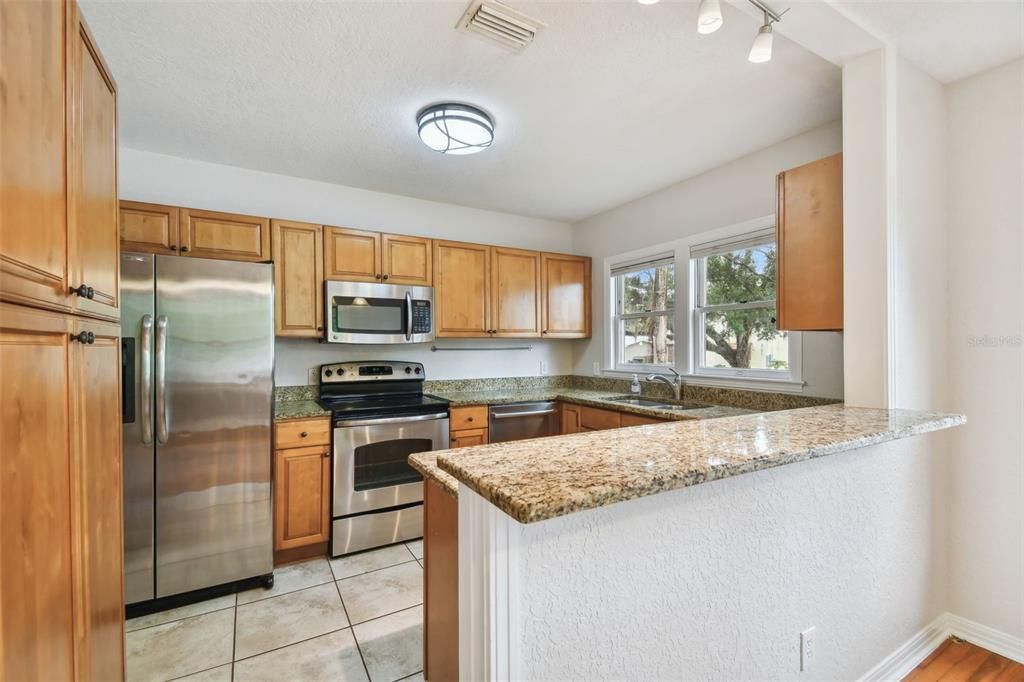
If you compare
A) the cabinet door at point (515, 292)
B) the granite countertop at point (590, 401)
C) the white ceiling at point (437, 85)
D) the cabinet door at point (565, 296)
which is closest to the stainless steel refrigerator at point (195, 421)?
the white ceiling at point (437, 85)

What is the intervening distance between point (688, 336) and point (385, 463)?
90.0 inches

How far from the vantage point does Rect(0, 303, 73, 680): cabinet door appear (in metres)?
0.69

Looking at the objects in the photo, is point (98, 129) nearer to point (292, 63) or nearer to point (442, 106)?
point (292, 63)

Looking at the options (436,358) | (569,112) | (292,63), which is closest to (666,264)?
(569,112)

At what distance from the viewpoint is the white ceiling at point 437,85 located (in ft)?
5.48

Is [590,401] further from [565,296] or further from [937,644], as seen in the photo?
[937,644]

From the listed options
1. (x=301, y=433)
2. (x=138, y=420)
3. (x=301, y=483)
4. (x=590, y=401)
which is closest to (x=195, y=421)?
(x=138, y=420)

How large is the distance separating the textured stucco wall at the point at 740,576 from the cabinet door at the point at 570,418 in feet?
6.48

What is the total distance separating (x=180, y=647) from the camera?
193 cm

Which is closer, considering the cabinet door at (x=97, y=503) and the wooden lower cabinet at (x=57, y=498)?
the wooden lower cabinet at (x=57, y=498)

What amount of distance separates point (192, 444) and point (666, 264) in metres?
3.25

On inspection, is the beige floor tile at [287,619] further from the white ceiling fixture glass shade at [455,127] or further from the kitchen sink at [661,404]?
the white ceiling fixture glass shade at [455,127]

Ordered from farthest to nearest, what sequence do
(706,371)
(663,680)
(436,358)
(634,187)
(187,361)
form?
(436,358)
(634,187)
(706,371)
(187,361)
(663,680)

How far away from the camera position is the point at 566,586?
0.89 metres
